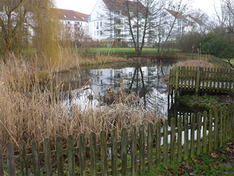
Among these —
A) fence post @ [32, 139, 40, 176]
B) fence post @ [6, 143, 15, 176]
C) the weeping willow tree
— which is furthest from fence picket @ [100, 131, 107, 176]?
the weeping willow tree

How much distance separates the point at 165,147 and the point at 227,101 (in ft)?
19.4

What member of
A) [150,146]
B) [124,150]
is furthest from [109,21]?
[124,150]

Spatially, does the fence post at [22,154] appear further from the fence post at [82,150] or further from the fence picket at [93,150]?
the fence picket at [93,150]

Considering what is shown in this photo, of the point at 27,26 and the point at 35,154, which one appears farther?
the point at 27,26

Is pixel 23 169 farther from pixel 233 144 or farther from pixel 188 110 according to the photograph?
pixel 188 110

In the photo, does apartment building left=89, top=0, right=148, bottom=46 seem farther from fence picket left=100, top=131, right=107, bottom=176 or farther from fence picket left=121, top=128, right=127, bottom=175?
fence picket left=100, top=131, right=107, bottom=176

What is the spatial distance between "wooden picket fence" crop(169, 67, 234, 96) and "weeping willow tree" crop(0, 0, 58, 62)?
690 centimetres

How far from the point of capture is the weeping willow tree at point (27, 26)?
11250mm

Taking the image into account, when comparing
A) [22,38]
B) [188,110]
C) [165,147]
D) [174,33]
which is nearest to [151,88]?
[188,110]

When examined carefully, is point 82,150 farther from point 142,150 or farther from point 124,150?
point 142,150

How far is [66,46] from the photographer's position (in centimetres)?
1548

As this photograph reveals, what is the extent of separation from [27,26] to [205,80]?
9.07 m

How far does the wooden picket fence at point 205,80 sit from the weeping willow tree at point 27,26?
22.7 feet

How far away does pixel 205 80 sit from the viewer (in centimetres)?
959
